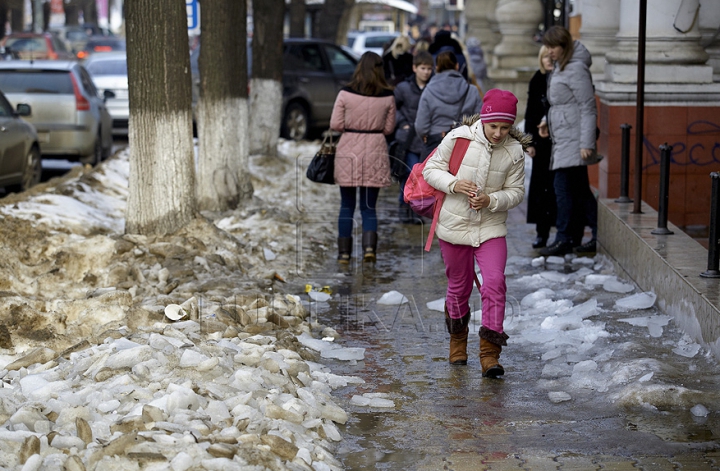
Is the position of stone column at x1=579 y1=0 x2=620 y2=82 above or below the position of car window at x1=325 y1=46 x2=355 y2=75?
above

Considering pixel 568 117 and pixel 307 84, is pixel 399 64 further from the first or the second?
pixel 307 84

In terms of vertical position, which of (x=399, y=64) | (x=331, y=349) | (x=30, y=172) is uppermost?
(x=399, y=64)

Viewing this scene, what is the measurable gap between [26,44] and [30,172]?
27371mm

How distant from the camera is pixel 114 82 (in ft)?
72.3

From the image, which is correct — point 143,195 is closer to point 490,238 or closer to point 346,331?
point 346,331

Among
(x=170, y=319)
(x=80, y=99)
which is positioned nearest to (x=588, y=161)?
(x=170, y=319)

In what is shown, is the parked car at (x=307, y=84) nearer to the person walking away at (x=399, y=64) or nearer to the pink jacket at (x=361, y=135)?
the person walking away at (x=399, y=64)

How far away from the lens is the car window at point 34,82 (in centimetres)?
1577

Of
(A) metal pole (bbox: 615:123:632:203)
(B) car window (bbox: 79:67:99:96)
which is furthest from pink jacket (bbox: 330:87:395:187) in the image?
(B) car window (bbox: 79:67:99:96)

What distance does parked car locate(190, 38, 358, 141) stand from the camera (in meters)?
20.6

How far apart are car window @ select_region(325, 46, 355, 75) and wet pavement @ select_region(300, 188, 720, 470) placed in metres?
13.8

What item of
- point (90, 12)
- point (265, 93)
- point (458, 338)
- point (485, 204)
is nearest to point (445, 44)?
point (265, 93)

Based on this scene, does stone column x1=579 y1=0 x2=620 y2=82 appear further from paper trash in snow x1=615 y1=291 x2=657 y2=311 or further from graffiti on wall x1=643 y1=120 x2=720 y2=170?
paper trash in snow x1=615 y1=291 x2=657 y2=311

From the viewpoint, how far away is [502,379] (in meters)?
6.06
